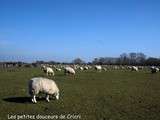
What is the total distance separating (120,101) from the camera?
1988 cm

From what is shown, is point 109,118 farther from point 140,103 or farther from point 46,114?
point 140,103

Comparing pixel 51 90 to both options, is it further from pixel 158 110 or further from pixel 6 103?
pixel 158 110

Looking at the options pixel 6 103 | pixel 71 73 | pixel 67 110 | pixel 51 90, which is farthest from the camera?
pixel 71 73

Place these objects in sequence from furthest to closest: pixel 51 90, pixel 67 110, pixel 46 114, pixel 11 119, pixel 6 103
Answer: pixel 51 90 < pixel 6 103 < pixel 67 110 < pixel 46 114 < pixel 11 119

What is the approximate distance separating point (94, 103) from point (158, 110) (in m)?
4.02

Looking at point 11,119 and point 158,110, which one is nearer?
point 11,119

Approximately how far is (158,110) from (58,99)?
6.78 meters

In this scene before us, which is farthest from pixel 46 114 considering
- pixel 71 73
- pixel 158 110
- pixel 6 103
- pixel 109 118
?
pixel 71 73

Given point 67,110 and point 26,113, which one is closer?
point 26,113

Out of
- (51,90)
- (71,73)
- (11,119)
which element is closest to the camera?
(11,119)

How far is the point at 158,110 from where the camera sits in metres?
16.7

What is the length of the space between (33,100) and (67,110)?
3101 millimetres

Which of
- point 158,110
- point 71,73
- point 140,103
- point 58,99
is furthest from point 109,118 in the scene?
point 71,73

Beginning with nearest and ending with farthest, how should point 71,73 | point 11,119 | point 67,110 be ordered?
1. point 11,119
2. point 67,110
3. point 71,73
